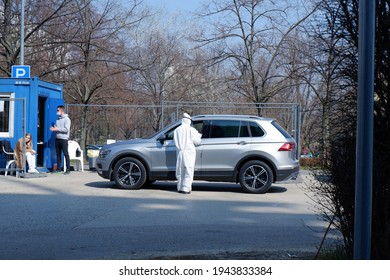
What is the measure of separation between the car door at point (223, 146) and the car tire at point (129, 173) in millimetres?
1487

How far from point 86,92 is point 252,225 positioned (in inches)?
860

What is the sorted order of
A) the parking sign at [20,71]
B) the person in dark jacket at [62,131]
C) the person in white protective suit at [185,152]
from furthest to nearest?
the parking sign at [20,71] → the person in dark jacket at [62,131] → the person in white protective suit at [185,152]

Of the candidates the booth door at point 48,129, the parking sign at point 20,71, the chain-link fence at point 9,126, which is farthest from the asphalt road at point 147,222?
the parking sign at point 20,71

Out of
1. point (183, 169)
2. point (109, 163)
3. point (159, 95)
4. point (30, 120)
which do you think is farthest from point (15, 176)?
point (159, 95)

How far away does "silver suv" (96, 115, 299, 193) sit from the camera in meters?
14.6

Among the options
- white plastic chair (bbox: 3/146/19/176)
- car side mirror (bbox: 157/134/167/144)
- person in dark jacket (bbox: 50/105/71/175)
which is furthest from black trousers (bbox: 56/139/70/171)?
car side mirror (bbox: 157/134/167/144)

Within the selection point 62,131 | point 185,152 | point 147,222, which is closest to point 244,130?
point 185,152

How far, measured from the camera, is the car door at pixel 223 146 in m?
14.7

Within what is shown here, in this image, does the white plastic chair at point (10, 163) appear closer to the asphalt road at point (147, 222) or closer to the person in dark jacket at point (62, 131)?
the person in dark jacket at point (62, 131)

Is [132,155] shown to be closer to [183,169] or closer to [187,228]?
[183,169]

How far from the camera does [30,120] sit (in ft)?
62.1

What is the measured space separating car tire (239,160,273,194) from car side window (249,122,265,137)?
0.67 m

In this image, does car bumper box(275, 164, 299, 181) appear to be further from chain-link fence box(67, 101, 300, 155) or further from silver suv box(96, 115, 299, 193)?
chain-link fence box(67, 101, 300, 155)

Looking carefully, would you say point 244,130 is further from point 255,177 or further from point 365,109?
point 365,109
